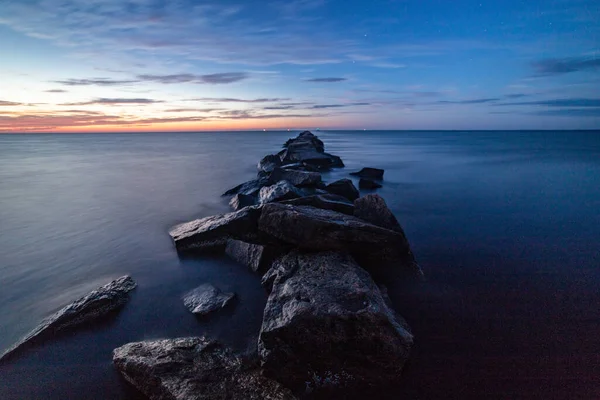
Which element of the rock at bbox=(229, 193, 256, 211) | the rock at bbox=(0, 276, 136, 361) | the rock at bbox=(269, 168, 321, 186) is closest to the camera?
the rock at bbox=(0, 276, 136, 361)

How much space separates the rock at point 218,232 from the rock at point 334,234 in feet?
2.69

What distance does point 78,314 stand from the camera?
557cm

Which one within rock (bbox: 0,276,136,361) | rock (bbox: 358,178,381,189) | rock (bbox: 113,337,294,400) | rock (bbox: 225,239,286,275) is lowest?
rock (bbox: 0,276,136,361)

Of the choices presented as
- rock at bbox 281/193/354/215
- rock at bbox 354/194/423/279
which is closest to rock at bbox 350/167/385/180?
rock at bbox 281/193/354/215

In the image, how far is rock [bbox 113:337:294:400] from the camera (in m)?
3.84

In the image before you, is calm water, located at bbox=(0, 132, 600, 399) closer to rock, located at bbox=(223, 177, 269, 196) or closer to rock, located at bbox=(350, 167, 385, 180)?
rock, located at bbox=(223, 177, 269, 196)

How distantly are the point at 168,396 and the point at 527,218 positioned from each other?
12987 millimetres

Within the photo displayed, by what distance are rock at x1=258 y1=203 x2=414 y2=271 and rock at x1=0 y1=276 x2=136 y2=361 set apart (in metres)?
3.07

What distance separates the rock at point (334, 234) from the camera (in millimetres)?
5977

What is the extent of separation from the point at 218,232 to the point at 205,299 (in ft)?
7.21

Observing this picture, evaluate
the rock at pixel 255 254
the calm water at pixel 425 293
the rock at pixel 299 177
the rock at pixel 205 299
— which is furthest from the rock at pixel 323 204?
the rock at pixel 299 177

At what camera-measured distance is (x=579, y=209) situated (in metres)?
13.5

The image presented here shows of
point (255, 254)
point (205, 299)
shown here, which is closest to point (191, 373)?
point (205, 299)

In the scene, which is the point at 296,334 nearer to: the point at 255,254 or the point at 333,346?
the point at 333,346
